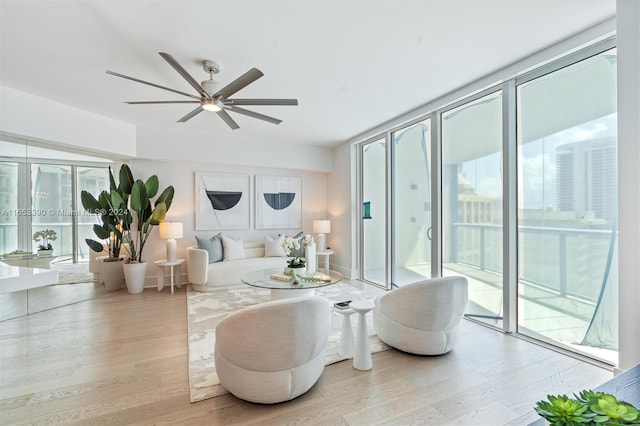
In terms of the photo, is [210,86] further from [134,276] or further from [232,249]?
[134,276]

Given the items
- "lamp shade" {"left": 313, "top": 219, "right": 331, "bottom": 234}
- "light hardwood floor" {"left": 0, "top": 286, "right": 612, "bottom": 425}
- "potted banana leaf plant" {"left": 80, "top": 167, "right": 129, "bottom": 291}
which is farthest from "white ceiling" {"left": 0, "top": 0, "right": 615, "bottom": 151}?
"lamp shade" {"left": 313, "top": 219, "right": 331, "bottom": 234}

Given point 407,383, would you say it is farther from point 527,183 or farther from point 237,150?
point 237,150

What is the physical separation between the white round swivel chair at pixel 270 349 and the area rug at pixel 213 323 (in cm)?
28

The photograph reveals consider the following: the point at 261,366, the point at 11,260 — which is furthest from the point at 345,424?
the point at 11,260

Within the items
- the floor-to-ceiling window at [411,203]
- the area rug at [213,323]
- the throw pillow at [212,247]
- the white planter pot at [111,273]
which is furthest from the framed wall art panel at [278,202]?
the white planter pot at [111,273]

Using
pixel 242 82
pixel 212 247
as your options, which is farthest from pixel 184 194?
pixel 242 82

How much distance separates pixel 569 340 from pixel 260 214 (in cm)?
508

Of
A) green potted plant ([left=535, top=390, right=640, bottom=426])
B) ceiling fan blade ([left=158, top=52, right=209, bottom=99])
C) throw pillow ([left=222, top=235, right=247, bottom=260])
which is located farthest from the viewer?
throw pillow ([left=222, top=235, right=247, bottom=260])

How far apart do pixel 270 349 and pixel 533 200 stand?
2.88 m

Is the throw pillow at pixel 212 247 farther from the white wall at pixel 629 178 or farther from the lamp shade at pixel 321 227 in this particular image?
the white wall at pixel 629 178

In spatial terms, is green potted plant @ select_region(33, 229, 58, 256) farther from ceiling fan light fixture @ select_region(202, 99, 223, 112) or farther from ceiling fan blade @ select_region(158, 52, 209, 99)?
ceiling fan blade @ select_region(158, 52, 209, 99)

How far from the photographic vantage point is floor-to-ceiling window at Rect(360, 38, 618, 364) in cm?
250

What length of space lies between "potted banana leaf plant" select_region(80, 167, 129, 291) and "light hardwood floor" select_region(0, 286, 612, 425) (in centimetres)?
164

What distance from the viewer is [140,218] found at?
490 cm
